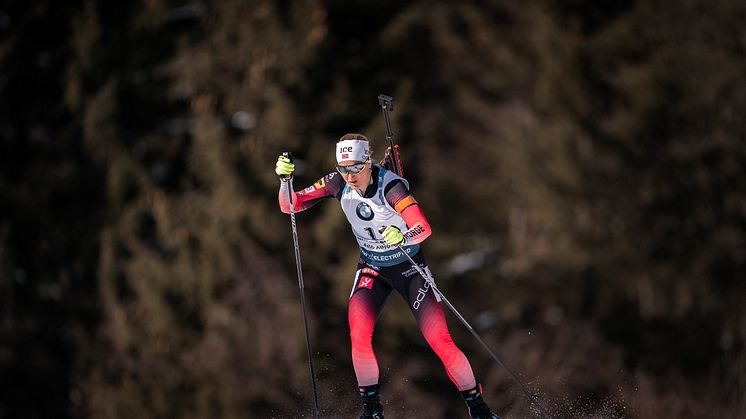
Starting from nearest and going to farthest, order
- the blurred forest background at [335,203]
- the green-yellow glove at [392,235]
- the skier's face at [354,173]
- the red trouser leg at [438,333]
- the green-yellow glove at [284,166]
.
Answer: the green-yellow glove at [392,235]
the skier's face at [354,173]
the green-yellow glove at [284,166]
the red trouser leg at [438,333]
the blurred forest background at [335,203]

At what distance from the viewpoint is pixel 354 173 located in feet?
30.6

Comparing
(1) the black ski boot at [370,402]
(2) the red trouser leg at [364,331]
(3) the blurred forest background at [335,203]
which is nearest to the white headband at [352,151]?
(2) the red trouser leg at [364,331]

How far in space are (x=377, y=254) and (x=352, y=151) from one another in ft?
3.86

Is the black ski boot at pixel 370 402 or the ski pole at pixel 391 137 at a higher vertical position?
the ski pole at pixel 391 137

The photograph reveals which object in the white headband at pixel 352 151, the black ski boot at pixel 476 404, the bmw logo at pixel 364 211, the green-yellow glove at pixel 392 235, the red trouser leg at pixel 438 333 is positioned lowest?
the black ski boot at pixel 476 404

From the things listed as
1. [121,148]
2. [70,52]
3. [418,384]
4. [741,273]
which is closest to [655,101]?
[741,273]

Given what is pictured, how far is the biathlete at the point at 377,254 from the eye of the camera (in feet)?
30.6

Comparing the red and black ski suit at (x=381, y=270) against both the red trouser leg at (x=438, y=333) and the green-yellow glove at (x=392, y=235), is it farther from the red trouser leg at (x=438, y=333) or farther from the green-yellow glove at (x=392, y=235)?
the green-yellow glove at (x=392, y=235)

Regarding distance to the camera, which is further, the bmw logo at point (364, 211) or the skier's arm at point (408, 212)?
the bmw logo at point (364, 211)

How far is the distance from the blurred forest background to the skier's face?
2259 cm

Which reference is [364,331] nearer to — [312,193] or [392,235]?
[392,235]

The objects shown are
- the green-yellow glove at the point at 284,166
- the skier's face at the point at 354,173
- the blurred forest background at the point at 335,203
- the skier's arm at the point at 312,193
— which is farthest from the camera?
the blurred forest background at the point at 335,203

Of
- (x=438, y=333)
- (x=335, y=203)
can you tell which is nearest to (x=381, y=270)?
(x=438, y=333)

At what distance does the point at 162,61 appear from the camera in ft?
132
